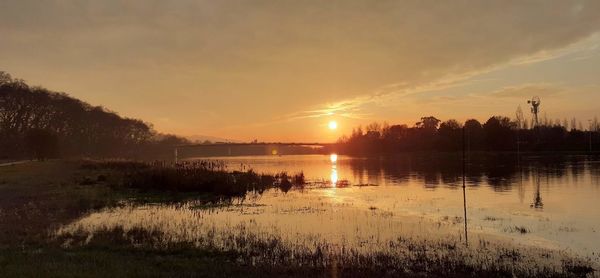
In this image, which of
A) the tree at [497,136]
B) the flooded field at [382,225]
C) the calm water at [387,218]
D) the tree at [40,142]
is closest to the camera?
the flooded field at [382,225]

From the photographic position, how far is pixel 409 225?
24.3 metres

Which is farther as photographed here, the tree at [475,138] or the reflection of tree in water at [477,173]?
the tree at [475,138]

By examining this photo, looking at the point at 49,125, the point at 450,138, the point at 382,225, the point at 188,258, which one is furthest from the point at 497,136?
the point at 188,258

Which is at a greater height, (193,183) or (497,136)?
(497,136)

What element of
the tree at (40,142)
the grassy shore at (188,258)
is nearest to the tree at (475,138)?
the tree at (40,142)

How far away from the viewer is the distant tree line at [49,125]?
8323 cm

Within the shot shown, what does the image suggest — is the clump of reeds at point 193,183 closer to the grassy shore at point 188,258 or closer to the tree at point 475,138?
the grassy shore at point 188,258

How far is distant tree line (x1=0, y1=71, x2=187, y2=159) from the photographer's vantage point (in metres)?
83.2

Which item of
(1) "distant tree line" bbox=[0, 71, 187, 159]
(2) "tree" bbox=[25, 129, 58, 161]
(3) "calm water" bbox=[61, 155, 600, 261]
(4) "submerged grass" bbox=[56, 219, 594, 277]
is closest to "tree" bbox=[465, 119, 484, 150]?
(1) "distant tree line" bbox=[0, 71, 187, 159]

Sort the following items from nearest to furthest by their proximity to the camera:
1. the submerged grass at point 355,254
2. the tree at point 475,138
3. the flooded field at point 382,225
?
the submerged grass at point 355,254, the flooded field at point 382,225, the tree at point 475,138

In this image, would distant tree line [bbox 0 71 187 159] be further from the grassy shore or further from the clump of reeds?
the grassy shore

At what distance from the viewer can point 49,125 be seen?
405ft

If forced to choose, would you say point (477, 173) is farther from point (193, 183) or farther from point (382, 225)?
point (382, 225)

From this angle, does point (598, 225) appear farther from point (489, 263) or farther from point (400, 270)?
point (400, 270)
